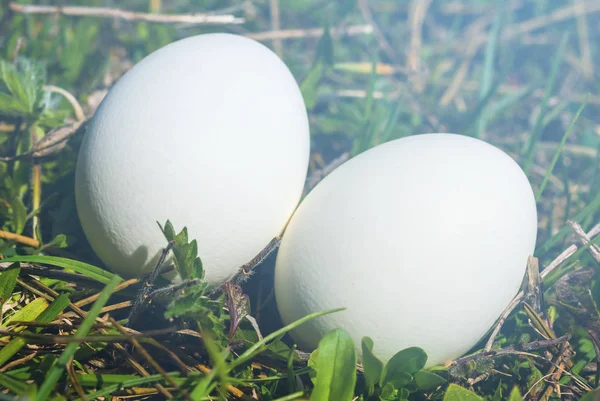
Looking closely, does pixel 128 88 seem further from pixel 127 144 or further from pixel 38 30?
pixel 38 30

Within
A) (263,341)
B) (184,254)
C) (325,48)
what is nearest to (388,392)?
(263,341)

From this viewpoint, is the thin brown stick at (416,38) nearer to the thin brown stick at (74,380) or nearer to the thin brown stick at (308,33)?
the thin brown stick at (308,33)

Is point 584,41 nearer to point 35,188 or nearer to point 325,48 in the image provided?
point 325,48

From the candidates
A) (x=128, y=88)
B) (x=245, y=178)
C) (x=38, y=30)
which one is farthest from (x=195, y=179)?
(x=38, y=30)

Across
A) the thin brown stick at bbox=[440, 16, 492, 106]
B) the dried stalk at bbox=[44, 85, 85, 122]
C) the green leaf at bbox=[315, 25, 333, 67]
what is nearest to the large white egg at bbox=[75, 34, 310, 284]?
the dried stalk at bbox=[44, 85, 85, 122]

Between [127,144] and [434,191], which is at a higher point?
[127,144]

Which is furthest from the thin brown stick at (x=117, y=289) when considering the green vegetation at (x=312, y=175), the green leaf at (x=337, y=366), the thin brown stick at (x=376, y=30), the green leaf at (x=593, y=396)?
the thin brown stick at (x=376, y=30)

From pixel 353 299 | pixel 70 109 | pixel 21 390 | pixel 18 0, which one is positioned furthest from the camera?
pixel 18 0
